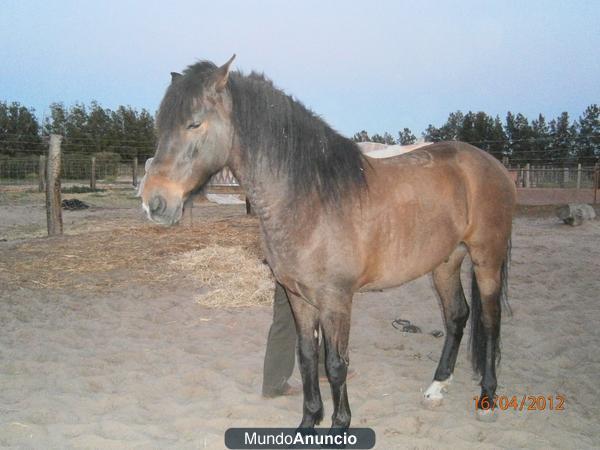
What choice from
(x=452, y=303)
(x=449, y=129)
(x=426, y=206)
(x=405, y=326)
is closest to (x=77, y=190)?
(x=405, y=326)

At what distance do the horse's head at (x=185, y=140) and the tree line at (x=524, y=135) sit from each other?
22.8 m

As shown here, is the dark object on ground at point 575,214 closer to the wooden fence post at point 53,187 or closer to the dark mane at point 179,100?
the dark mane at point 179,100

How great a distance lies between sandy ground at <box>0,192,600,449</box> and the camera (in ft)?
9.30

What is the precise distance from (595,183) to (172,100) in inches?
653

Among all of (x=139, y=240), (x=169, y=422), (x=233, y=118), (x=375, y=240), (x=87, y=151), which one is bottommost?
(x=169, y=422)

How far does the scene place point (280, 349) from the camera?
341 centimetres

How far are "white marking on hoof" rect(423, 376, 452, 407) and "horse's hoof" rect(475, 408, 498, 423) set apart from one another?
0.27 m

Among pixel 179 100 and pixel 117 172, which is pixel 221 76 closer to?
pixel 179 100

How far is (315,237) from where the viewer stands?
2535 millimetres

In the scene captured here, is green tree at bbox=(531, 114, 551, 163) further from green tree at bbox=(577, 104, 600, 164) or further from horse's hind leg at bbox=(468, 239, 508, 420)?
horse's hind leg at bbox=(468, 239, 508, 420)

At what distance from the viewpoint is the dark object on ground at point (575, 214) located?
1069 centimetres

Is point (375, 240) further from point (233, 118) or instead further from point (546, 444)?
point (546, 444)

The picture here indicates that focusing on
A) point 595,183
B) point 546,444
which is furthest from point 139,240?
point 595,183
